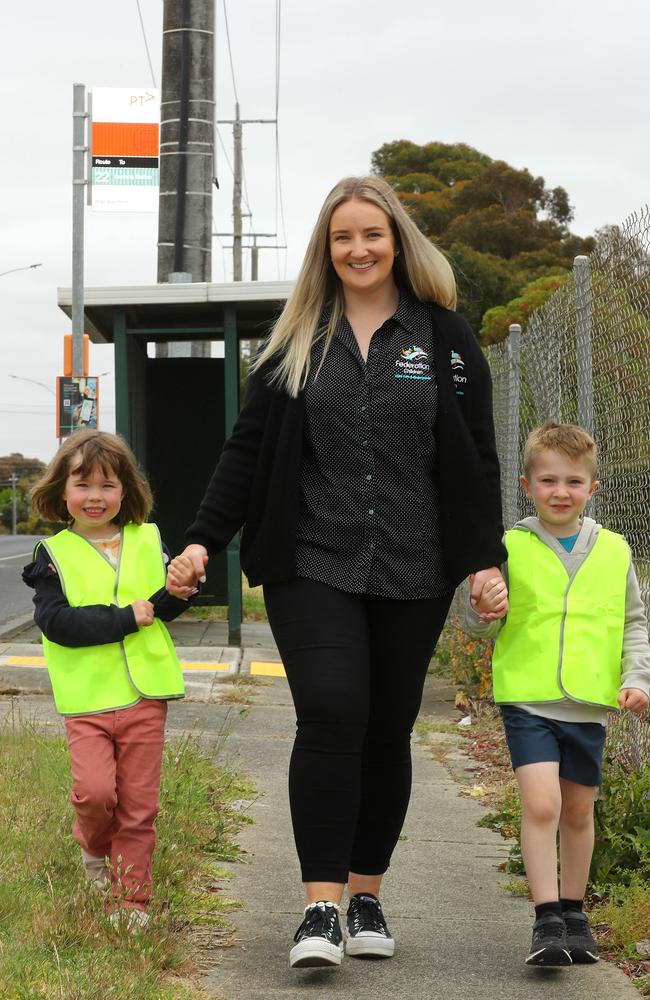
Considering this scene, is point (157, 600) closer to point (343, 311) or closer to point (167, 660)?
point (167, 660)

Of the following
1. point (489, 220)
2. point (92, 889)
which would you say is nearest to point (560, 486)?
point (92, 889)

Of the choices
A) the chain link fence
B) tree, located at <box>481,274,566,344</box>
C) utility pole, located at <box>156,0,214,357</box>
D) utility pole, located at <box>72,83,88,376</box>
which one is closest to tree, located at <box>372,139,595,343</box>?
tree, located at <box>481,274,566,344</box>

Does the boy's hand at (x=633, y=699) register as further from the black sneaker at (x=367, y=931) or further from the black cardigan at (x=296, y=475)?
the black sneaker at (x=367, y=931)

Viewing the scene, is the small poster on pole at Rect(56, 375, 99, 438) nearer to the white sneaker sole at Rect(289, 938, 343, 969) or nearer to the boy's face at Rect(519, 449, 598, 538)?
the boy's face at Rect(519, 449, 598, 538)

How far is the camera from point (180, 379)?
12352 millimetres

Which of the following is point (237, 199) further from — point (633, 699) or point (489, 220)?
point (633, 699)

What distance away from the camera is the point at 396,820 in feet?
12.7

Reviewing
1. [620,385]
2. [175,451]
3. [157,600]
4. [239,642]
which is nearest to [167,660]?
[157,600]

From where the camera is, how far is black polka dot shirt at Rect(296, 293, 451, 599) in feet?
12.0

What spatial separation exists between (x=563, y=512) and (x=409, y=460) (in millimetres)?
457

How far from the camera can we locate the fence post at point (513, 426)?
26.1 feet

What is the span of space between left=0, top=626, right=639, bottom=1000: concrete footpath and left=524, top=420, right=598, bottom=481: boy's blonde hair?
1.26 m

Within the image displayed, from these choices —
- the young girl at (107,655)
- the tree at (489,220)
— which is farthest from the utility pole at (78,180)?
the tree at (489,220)

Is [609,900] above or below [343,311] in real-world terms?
below
